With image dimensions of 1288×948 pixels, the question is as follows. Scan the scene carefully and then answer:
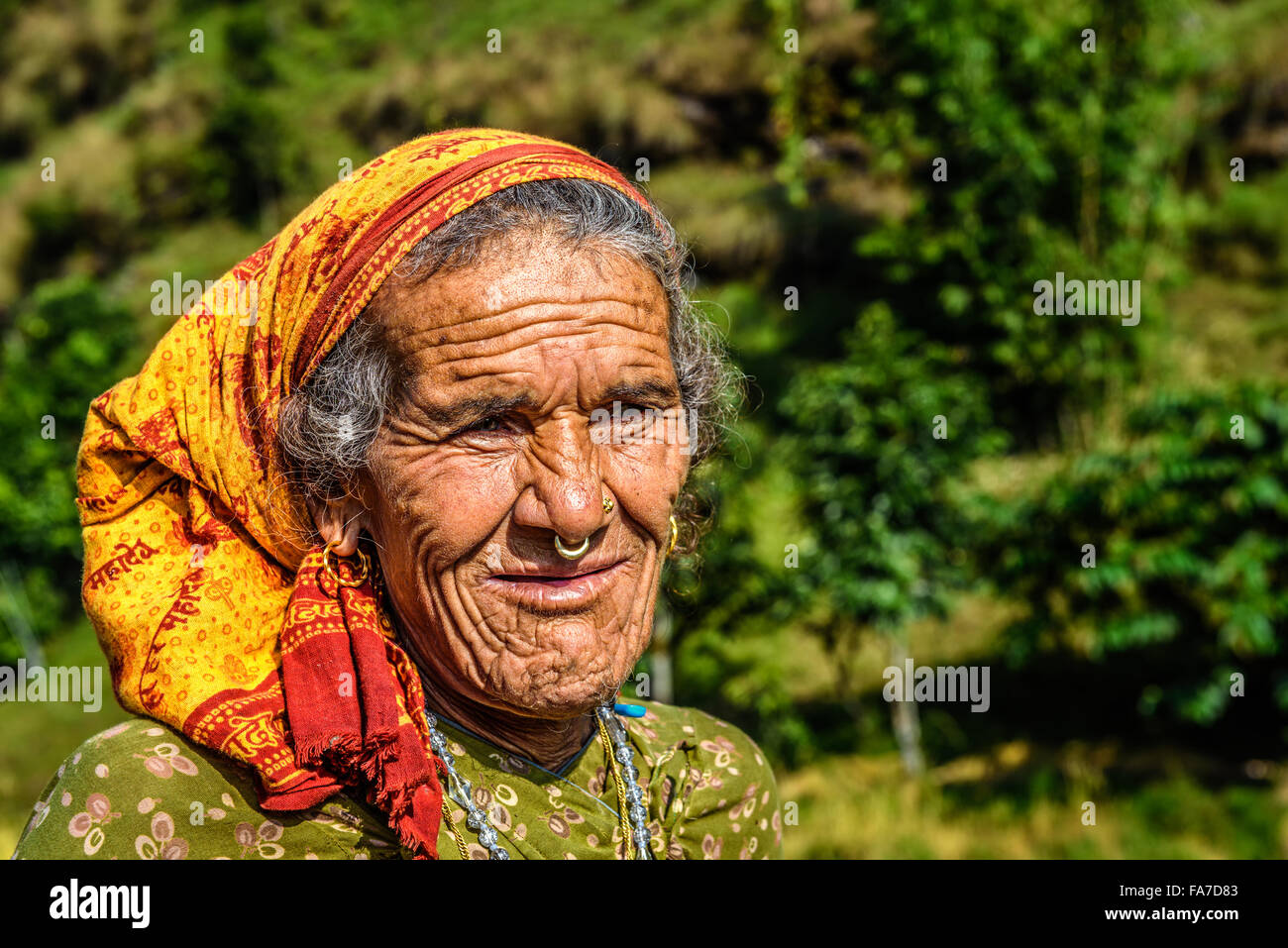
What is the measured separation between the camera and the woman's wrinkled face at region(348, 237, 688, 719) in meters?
1.67

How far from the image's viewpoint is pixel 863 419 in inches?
292

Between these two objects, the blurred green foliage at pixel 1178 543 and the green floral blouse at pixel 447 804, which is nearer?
the green floral blouse at pixel 447 804

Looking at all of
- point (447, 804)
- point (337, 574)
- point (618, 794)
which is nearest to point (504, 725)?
point (447, 804)

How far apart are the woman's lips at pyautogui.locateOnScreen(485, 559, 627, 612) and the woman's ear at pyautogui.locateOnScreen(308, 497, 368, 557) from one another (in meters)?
0.27

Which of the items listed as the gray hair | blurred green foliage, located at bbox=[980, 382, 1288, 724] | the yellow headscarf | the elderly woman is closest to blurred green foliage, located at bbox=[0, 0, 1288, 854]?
blurred green foliage, located at bbox=[980, 382, 1288, 724]

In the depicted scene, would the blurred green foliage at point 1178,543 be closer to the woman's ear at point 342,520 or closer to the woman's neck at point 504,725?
the woman's neck at point 504,725

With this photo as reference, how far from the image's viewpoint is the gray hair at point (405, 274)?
1.67m

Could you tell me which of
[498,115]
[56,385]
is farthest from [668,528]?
[498,115]

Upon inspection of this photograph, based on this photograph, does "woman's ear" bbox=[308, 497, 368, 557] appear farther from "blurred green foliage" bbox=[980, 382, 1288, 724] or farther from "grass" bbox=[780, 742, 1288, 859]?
"blurred green foliage" bbox=[980, 382, 1288, 724]

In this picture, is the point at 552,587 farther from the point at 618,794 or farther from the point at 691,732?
the point at 691,732

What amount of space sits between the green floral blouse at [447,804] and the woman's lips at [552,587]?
0.31 metres

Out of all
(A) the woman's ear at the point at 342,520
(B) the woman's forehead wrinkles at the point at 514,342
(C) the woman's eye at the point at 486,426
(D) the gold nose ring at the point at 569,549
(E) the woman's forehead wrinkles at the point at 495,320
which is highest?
(E) the woman's forehead wrinkles at the point at 495,320

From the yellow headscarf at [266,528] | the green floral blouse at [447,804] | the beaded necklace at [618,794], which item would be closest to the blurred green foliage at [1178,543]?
the green floral blouse at [447,804]

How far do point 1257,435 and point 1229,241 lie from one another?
10.1 meters
